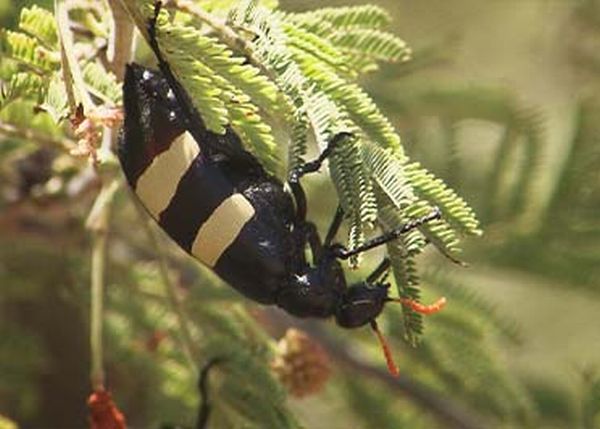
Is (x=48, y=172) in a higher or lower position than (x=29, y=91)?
lower

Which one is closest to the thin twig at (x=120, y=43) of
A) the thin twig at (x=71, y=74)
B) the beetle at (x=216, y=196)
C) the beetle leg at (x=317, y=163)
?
the beetle at (x=216, y=196)

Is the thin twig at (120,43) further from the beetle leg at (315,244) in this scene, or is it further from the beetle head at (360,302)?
the beetle head at (360,302)

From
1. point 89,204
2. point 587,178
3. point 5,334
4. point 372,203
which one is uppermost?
point 372,203

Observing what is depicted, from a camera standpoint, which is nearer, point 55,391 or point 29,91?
point 29,91

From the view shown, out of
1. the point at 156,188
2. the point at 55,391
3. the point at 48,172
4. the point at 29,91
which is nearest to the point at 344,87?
the point at 156,188

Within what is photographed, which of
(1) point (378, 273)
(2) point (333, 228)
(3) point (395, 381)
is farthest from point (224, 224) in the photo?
(3) point (395, 381)

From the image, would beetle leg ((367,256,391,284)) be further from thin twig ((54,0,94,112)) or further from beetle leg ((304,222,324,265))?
thin twig ((54,0,94,112))

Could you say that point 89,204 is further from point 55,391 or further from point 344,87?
point 344,87

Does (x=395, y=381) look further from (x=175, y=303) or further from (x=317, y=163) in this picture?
(x=317, y=163)
